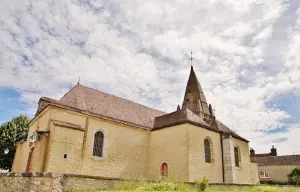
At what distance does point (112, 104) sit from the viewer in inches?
768

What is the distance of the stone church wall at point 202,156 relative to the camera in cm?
1678

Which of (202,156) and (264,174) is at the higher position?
(202,156)

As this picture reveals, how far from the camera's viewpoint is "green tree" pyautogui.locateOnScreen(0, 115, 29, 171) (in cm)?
2438

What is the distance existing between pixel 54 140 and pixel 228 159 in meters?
13.3

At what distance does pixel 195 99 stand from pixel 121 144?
1019 centimetres

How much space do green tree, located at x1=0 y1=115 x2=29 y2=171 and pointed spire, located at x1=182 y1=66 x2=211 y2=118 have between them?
58.2ft

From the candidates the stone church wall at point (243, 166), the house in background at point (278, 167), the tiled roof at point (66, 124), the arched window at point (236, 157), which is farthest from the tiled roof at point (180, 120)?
the house in background at point (278, 167)

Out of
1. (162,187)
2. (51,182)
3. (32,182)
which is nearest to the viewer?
(51,182)

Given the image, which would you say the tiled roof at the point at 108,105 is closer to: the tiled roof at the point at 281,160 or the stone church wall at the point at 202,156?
the stone church wall at the point at 202,156

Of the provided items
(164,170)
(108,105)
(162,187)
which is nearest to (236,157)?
(164,170)

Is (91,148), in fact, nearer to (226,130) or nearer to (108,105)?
(108,105)

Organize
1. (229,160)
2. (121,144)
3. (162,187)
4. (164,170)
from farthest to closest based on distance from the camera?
(229,160)
(164,170)
(121,144)
(162,187)

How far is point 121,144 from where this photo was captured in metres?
17.6

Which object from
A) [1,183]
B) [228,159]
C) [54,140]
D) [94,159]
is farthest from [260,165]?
[1,183]
